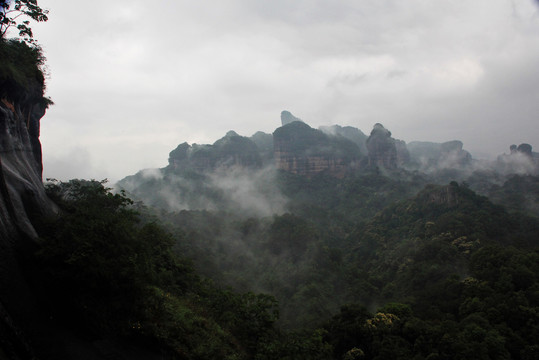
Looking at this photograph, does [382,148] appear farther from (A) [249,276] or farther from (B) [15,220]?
(B) [15,220]

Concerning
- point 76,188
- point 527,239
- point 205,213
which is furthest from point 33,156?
point 205,213

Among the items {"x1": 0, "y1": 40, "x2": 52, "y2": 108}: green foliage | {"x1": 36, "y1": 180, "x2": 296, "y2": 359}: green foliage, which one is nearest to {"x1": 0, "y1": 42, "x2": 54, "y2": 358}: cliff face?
{"x1": 0, "y1": 40, "x2": 52, "y2": 108}: green foliage

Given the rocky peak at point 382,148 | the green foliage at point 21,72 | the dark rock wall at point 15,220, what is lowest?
the dark rock wall at point 15,220

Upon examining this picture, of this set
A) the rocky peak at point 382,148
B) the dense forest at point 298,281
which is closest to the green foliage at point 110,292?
the dense forest at point 298,281

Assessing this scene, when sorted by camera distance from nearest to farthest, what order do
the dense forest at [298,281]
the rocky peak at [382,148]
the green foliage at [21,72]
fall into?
1. the dense forest at [298,281]
2. the green foliage at [21,72]
3. the rocky peak at [382,148]

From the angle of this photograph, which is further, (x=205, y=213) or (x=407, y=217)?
(x=205, y=213)

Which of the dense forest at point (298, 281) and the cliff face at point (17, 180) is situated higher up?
the cliff face at point (17, 180)

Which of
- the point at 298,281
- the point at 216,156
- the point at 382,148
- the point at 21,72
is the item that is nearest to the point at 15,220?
the point at 21,72

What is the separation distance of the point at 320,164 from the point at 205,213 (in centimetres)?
7417

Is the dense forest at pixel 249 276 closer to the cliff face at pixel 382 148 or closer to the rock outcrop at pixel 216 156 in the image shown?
the cliff face at pixel 382 148

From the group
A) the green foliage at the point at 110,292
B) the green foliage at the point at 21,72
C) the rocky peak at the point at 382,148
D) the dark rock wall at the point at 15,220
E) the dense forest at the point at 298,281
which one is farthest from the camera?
the rocky peak at the point at 382,148

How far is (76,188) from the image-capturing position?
2548cm

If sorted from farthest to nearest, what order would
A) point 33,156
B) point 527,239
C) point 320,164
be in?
point 320,164 < point 527,239 < point 33,156

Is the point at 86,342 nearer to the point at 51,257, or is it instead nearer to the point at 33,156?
the point at 51,257
